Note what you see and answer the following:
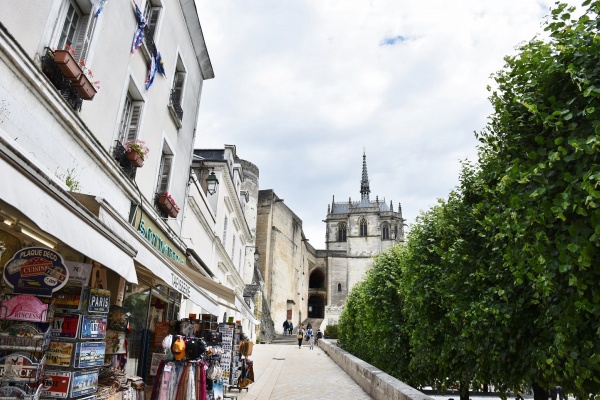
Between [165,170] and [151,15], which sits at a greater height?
[151,15]

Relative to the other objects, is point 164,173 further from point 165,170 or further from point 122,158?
point 122,158

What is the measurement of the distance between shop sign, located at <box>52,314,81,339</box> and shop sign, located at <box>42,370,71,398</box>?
0.30 metres

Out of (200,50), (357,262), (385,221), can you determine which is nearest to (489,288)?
(200,50)

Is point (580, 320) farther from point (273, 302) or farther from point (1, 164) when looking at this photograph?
point (273, 302)

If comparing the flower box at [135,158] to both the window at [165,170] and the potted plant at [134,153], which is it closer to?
the potted plant at [134,153]

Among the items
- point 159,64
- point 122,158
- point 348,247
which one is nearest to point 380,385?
point 122,158

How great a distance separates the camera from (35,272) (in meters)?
3.47

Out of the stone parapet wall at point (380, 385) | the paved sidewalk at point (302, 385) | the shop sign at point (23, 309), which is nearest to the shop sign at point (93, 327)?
the shop sign at point (23, 309)

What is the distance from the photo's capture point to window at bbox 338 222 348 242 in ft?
242

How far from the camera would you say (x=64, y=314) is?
149 inches

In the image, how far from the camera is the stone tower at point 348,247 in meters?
61.1

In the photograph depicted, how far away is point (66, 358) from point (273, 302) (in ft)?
138

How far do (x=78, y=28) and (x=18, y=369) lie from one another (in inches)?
189

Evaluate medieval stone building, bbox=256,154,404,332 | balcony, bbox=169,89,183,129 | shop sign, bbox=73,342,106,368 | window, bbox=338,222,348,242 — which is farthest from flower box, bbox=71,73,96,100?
window, bbox=338,222,348,242
